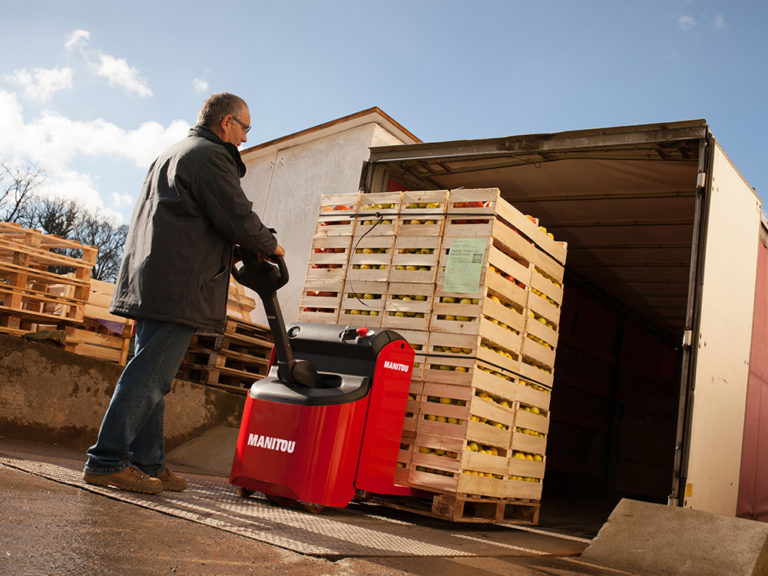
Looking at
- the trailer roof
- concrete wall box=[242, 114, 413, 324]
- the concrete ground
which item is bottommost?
the concrete ground

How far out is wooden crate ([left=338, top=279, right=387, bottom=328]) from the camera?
551 centimetres

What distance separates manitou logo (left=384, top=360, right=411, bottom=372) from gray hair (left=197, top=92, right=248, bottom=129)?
1.87 meters

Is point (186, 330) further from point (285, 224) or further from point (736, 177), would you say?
point (285, 224)

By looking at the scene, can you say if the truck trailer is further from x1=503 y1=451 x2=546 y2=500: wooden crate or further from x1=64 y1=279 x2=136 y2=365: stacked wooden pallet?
x1=64 y1=279 x2=136 y2=365: stacked wooden pallet

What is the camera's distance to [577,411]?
12766 mm

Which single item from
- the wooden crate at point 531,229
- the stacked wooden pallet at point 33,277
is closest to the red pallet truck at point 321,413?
the wooden crate at point 531,229

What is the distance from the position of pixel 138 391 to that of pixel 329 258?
2.51m

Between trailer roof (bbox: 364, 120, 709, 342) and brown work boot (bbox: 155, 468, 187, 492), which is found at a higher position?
trailer roof (bbox: 364, 120, 709, 342)

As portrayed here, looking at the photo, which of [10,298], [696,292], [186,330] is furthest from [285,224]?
[186,330]

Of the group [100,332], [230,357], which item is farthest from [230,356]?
[100,332]

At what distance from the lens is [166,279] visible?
3.68 metres

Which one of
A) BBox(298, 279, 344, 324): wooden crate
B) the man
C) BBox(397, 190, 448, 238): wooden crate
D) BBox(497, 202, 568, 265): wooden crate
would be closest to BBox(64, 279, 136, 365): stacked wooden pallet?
BBox(298, 279, 344, 324): wooden crate

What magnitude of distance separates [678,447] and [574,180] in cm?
358

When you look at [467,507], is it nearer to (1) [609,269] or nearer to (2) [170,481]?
(2) [170,481]
